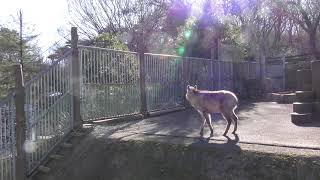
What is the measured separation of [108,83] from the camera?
12.1 meters

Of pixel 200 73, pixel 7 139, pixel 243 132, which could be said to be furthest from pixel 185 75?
pixel 7 139

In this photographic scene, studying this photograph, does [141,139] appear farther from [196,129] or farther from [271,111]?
[271,111]

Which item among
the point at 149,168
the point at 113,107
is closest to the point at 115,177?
the point at 149,168

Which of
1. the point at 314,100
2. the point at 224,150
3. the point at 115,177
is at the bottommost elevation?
the point at 115,177

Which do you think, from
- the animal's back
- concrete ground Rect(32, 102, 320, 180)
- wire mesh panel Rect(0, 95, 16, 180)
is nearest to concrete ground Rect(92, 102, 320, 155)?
concrete ground Rect(32, 102, 320, 180)

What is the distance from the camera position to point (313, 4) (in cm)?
3219

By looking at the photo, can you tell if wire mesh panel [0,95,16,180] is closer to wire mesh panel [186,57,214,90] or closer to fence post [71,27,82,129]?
fence post [71,27,82,129]

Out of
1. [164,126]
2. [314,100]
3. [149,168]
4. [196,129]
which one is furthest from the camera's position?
[314,100]

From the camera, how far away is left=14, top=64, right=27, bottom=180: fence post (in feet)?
31.6

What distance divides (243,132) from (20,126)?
15.9 ft

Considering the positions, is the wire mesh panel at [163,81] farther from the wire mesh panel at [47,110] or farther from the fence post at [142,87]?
the wire mesh panel at [47,110]

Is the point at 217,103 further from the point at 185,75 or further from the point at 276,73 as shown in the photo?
the point at 276,73

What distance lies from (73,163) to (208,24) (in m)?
14.6

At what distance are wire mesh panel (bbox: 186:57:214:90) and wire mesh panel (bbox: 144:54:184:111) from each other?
93 cm
